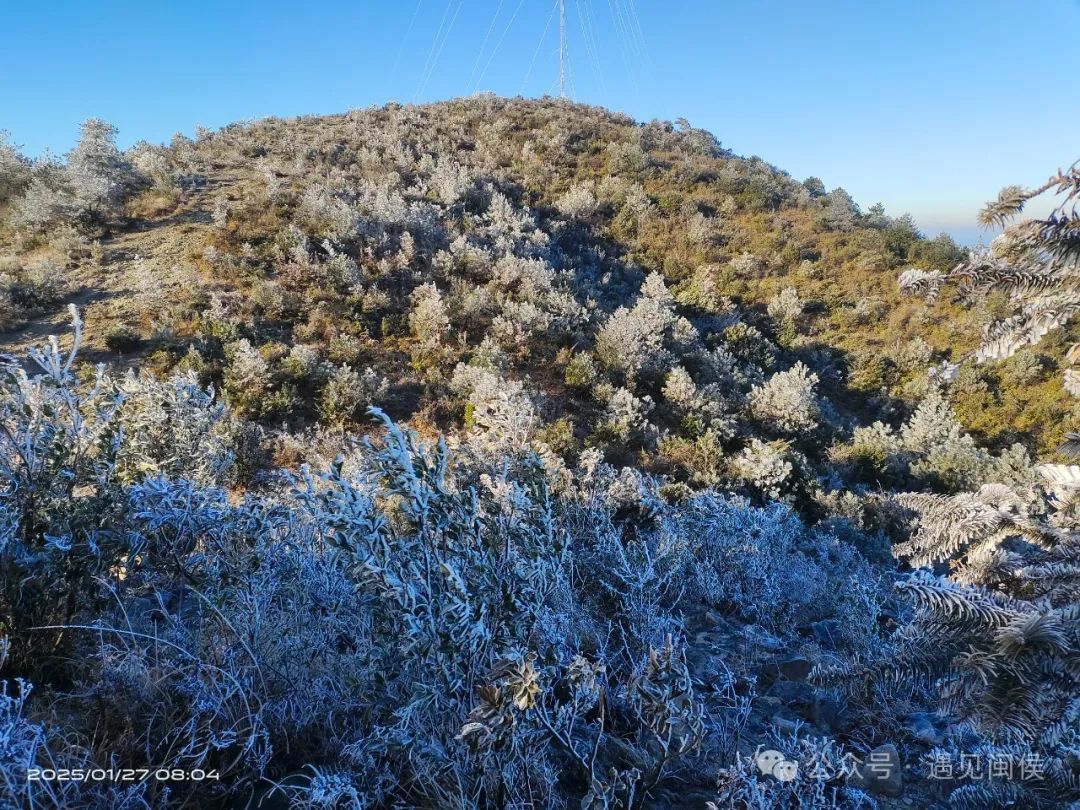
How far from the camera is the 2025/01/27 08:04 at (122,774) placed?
168cm

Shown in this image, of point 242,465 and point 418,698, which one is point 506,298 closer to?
point 242,465

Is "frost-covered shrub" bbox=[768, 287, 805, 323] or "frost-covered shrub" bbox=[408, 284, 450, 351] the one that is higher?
"frost-covered shrub" bbox=[768, 287, 805, 323]

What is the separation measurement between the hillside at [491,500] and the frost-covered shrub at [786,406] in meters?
0.07

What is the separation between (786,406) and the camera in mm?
9492

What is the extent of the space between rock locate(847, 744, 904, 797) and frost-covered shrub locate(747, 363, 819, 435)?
24.7ft

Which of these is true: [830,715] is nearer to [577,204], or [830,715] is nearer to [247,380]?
[247,380]

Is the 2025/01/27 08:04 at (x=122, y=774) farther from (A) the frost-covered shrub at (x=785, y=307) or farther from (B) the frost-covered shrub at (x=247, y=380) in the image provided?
(A) the frost-covered shrub at (x=785, y=307)

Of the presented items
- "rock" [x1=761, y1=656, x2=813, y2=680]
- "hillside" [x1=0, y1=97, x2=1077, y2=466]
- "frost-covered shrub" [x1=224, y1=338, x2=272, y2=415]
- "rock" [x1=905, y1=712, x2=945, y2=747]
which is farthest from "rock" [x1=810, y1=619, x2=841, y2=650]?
"frost-covered shrub" [x1=224, y1=338, x2=272, y2=415]

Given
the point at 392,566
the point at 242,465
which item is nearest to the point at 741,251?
the point at 242,465

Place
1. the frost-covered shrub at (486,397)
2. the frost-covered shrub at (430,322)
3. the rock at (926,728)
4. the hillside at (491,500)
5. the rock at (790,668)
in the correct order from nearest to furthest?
1. the hillside at (491,500)
2. the rock at (926,728)
3. the rock at (790,668)
4. the frost-covered shrub at (486,397)
5. the frost-covered shrub at (430,322)

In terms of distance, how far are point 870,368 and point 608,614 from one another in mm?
12086

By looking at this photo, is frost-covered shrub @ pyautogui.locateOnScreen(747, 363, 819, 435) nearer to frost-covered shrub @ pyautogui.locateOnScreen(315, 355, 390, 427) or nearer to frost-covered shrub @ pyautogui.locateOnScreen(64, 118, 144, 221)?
frost-covered shrub @ pyautogui.locateOnScreen(315, 355, 390, 427)

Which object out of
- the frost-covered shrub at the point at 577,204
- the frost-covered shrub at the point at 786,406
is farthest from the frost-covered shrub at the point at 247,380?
the frost-covered shrub at the point at 577,204

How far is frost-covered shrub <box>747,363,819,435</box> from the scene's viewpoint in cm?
940
